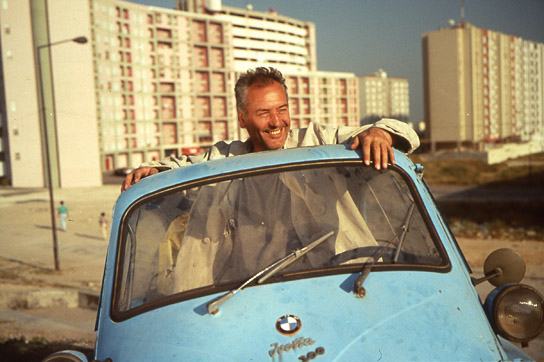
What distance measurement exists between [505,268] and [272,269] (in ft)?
3.67

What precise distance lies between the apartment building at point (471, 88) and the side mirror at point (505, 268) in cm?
7063

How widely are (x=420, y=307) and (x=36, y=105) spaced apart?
2214 inches

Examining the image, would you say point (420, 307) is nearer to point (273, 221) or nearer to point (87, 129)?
point (273, 221)

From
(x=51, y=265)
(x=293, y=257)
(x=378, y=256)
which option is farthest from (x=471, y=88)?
(x=293, y=257)

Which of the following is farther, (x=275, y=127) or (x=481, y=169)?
(x=481, y=169)

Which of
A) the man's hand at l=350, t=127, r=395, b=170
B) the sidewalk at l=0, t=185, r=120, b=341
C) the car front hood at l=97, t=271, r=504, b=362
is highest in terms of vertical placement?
the man's hand at l=350, t=127, r=395, b=170

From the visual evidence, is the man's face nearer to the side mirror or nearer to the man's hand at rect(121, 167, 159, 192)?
the man's hand at rect(121, 167, 159, 192)

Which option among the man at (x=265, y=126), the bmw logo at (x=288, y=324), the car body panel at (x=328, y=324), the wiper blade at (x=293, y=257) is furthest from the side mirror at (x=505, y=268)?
the bmw logo at (x=288, y=324)

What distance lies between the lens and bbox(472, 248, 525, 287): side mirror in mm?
2424

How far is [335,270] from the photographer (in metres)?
1.99

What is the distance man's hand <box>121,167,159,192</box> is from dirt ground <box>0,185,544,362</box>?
5.29 metres

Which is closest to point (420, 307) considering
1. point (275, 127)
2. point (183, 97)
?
point (275, 127)

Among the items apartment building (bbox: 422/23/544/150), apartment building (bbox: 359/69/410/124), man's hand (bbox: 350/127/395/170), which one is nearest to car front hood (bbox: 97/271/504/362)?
man's hand (bbox: 350/127/395/170)

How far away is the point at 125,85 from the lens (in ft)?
200
